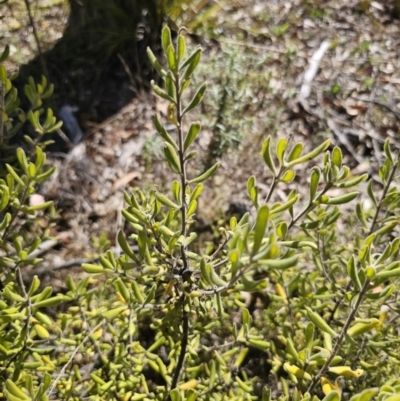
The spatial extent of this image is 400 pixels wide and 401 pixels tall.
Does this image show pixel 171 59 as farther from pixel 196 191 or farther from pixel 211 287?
pixel 211 287

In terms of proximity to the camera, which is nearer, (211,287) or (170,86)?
(170,86)

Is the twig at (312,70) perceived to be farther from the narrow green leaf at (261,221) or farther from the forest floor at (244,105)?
the narrow green leaf at (261,221)

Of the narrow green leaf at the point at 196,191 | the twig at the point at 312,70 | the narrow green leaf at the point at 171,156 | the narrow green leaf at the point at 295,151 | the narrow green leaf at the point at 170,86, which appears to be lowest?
the twig at the point at 312,70

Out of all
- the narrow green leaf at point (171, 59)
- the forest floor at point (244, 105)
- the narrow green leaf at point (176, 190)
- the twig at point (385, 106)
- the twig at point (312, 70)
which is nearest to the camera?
the narrow green leaf at point (171, 59)

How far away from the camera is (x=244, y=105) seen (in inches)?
117

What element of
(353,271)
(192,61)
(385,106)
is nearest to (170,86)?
(192,61)

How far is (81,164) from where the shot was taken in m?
2.76

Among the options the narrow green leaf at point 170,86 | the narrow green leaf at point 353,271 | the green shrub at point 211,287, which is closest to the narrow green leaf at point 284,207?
the green shrub at point 211,287

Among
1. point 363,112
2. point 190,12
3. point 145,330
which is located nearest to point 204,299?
→ point 145,330

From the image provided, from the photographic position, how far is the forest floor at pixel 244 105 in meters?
2.57

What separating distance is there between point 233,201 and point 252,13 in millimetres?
2252

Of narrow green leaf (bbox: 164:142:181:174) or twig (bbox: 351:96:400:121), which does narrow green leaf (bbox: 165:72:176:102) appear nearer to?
narrow green leaf (bbox: 164:142:181:174)

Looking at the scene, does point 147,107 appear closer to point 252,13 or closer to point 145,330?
point 252,13

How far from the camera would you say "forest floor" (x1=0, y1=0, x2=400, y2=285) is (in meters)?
2.57
